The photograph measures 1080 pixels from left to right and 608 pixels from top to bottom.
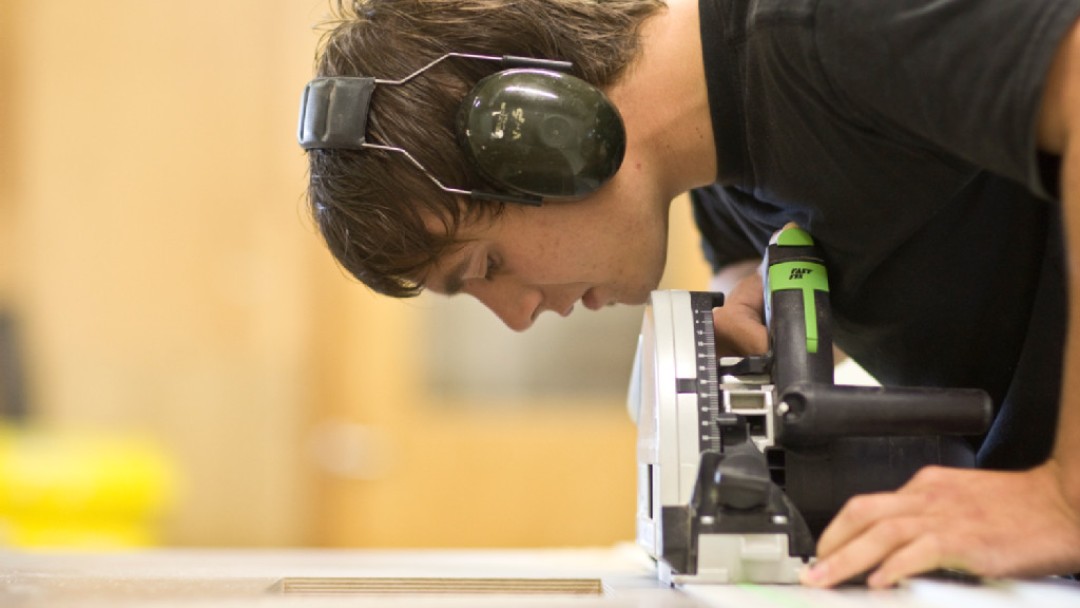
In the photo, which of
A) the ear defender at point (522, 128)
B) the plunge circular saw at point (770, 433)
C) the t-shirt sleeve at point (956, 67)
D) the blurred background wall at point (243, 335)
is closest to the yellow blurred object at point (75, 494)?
the blurred background wall at point (243, 335)

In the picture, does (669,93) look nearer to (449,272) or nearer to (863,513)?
(449,272)

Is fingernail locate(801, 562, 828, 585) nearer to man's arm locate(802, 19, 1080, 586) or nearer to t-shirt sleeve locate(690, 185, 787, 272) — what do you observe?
man's arm locate(802, 19, 1080, 586)

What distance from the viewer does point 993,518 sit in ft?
3.00

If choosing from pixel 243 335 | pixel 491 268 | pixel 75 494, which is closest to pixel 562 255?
pixel 491 268

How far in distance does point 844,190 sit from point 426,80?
0.45 meters

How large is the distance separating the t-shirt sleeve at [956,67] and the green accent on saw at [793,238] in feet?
0.55

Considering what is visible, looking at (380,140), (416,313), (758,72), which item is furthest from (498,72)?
(416,313)

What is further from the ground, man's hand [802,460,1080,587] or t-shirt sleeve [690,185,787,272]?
t-shirt sleeve [690,185,787,272]

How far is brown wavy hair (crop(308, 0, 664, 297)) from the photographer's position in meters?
1.19

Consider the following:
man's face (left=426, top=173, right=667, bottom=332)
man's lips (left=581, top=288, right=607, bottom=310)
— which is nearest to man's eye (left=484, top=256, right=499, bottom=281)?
man's face (left=426, top=173, right=667, bottom=332)

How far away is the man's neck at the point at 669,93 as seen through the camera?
1199 mm

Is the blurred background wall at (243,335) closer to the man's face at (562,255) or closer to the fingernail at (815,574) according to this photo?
the man's face at (562,255)

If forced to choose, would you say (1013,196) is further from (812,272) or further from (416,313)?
(416,313)

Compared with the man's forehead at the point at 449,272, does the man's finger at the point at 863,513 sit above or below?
below
